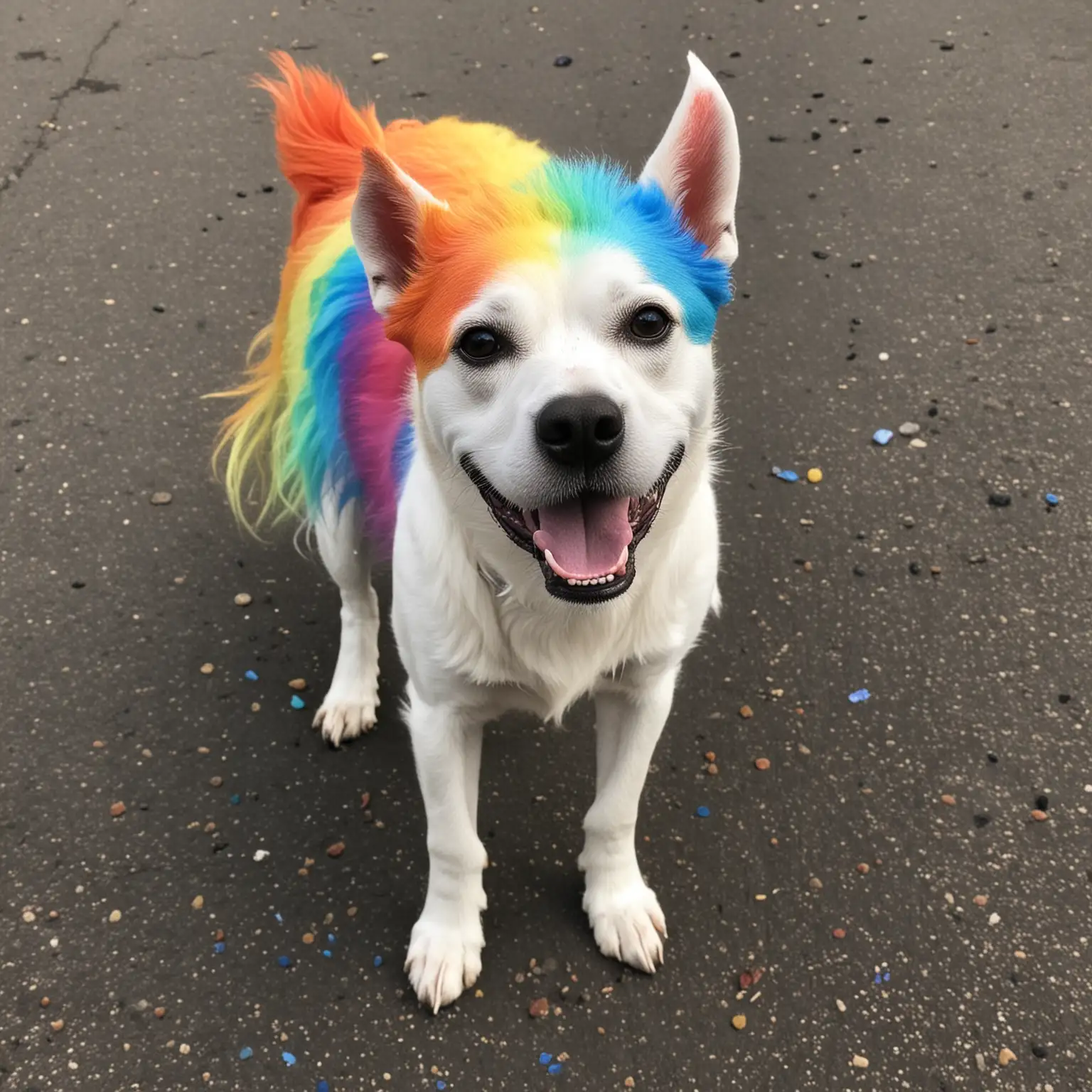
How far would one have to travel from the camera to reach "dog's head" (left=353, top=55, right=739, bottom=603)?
5.65 feet

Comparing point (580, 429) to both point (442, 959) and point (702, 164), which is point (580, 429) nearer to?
point (702, 164)

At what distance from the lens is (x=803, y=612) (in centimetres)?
324

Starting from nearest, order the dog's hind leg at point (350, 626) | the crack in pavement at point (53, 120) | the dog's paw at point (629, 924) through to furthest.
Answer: the dog's paw at point (629, 924) → the dog's hind leg at point (350, 626) → the crack in pavement at point (53, 120)

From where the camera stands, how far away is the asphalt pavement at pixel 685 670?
2.41 meters

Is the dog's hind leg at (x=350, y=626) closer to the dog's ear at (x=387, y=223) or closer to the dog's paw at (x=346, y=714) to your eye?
the dog's paw at (x=346, y=714)

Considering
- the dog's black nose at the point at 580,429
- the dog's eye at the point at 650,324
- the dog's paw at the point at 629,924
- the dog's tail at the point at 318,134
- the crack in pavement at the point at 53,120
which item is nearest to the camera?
the dog's black nose at the point at 580,429

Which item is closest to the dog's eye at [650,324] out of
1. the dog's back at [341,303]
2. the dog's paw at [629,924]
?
the dog's back at [341,303]

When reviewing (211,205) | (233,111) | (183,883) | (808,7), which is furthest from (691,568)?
(808,7)

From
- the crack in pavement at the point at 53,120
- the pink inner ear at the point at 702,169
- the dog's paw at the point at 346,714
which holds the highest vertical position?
the pink inner ear at the point at 702,169

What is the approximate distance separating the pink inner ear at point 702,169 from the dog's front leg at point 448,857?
1.16 metres

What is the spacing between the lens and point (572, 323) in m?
1.75

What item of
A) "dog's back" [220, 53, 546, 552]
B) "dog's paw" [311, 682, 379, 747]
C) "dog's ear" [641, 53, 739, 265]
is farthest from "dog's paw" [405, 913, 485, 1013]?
"dog's ear" [641, 53, 739, 265]

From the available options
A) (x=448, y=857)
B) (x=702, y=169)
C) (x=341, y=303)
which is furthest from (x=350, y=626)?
(x=702, y=169)

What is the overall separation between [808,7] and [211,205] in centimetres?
347
